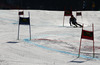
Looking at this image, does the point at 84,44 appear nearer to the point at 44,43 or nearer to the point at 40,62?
the point at 44,43

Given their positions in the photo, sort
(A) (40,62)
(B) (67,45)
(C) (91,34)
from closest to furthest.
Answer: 1. (A) (40,62)
2. (C) (91,34)
3. (B) (67,45)

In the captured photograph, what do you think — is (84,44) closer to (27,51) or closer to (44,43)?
(44,43)

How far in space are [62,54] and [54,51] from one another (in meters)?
0.65

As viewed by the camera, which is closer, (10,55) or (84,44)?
(10,55)

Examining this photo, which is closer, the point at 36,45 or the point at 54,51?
the point at 54,51

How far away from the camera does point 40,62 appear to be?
9.31 meters

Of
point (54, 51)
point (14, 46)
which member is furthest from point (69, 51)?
point (14, 46)

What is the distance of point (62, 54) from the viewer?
10.9 metres

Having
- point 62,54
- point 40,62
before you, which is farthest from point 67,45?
point 40,62

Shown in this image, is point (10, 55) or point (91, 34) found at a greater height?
point (91, 34)

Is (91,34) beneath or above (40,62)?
above
